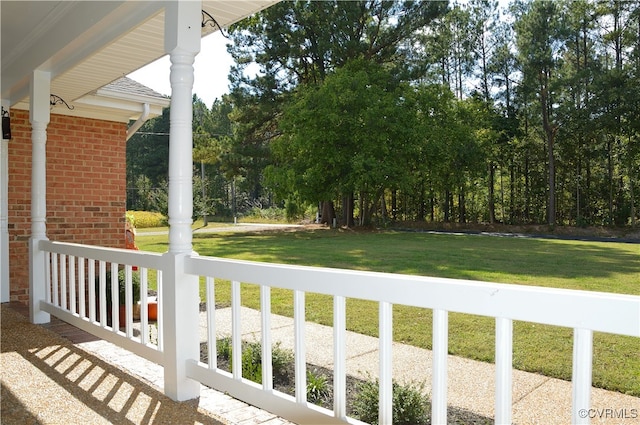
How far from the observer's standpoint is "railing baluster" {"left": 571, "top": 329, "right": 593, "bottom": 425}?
1330mm

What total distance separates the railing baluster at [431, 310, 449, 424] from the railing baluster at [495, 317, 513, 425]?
0.19 m

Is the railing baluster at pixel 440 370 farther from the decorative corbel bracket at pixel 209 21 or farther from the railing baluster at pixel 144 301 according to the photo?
the decorative corbel bracket at pixel 209 21

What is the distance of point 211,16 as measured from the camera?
3.04m

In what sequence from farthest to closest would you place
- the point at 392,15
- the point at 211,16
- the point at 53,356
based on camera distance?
the point at 392,15
the point at 53,356
the point at 211,16

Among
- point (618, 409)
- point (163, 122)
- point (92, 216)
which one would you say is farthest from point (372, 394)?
point (163, 122)

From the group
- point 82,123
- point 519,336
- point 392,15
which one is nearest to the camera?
point 519,336

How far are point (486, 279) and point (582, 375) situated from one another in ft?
19.2

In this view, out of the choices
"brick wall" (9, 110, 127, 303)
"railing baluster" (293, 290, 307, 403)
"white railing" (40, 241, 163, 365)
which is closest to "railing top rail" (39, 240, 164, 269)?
"white railing" (40, 241, 163, 365)

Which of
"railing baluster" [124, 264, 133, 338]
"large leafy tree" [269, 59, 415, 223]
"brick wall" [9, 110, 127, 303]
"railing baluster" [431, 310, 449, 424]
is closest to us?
"railing baluster" [431, 310, 449, 424]

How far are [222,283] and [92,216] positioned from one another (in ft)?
7.91

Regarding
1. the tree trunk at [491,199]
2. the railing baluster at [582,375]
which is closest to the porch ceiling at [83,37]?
the railing baluster at [582,375]

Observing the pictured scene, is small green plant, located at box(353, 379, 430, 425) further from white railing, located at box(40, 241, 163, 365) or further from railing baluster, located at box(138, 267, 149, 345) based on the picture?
railing baluster, located at box(138, 267, 149, 345)

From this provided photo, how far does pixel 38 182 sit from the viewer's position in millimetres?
4383

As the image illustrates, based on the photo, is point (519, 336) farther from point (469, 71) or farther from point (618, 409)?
point (469, 71)
